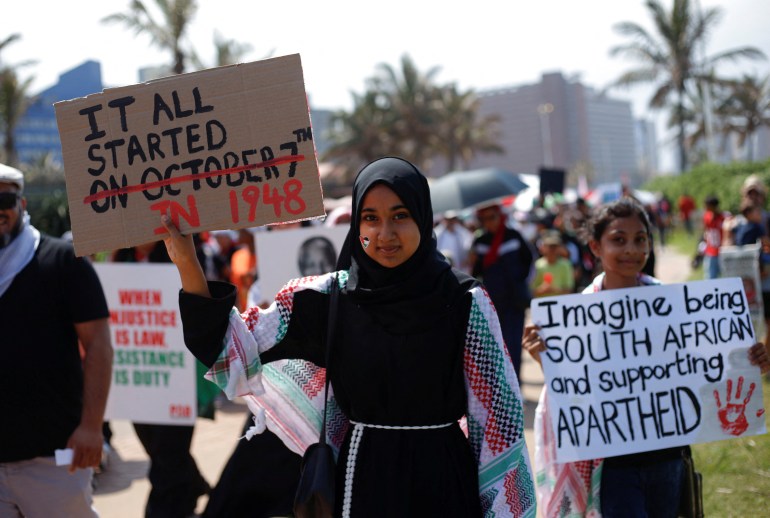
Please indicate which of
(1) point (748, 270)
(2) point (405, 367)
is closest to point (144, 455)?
(2) point (405, 367)

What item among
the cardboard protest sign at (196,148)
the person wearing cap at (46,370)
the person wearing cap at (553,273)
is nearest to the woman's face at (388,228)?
the cardboard protest sign at (196,148)

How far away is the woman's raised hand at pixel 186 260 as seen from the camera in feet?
7.89

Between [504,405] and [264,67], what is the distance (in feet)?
4.09

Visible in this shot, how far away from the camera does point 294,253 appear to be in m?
5.90

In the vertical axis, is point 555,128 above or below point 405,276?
above

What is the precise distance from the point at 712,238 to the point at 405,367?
9247 mm

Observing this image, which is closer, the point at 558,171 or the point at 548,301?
the point at 548,301

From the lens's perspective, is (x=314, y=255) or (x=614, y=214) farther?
(x=314, y=255)

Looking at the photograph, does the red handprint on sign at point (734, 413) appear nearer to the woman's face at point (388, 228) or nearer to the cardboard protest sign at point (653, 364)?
the cardboard protest sign at point (653, 364)

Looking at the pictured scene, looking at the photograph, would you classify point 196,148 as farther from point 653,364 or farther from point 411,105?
point 411,105

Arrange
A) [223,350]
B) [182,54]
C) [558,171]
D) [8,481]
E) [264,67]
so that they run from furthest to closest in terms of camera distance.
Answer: [182,54] < [558,171] < [8,481] < [264,67] < [223,350]

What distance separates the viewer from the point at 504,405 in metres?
2.54

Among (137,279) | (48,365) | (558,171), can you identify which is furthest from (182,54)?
(48,365)

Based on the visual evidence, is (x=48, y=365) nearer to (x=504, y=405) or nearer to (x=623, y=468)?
(x=504, y=405)
